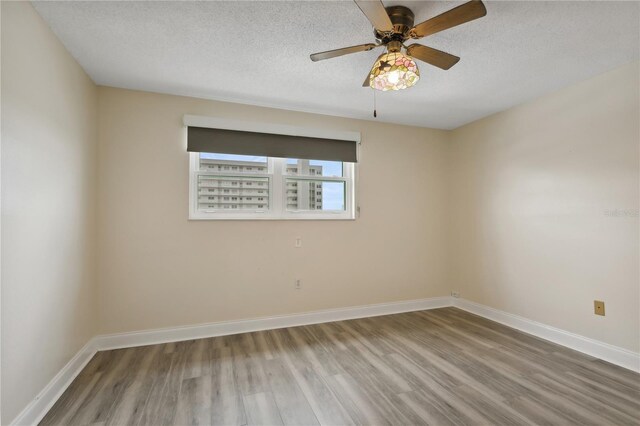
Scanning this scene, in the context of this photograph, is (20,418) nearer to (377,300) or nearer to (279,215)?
(279,215)

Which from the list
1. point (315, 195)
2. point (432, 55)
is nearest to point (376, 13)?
point (432, 55)

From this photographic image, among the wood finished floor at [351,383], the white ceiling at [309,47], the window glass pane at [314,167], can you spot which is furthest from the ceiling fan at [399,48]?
the wood finished floor at [351,383]

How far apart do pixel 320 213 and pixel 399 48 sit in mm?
1976

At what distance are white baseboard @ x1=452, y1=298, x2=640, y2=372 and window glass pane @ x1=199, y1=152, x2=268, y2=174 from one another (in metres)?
3.07

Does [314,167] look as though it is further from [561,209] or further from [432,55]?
[561,209]

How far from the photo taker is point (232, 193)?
3018 millimetres

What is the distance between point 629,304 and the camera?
2.21m

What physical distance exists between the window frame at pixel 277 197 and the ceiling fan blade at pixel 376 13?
188 centimetres

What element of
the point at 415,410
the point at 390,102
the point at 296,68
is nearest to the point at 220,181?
the point at 296,68

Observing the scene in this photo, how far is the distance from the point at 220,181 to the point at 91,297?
1518mm

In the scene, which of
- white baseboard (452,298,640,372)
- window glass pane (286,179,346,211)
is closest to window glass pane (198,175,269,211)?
window glass pane (286,179,346,211)

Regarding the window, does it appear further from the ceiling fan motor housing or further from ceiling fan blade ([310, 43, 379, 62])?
the ceiling fan motor housing

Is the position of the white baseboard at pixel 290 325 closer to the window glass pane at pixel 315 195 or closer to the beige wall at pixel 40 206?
the beige wall at pixel 40 206

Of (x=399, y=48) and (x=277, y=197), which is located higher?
(x=399, y=48)
